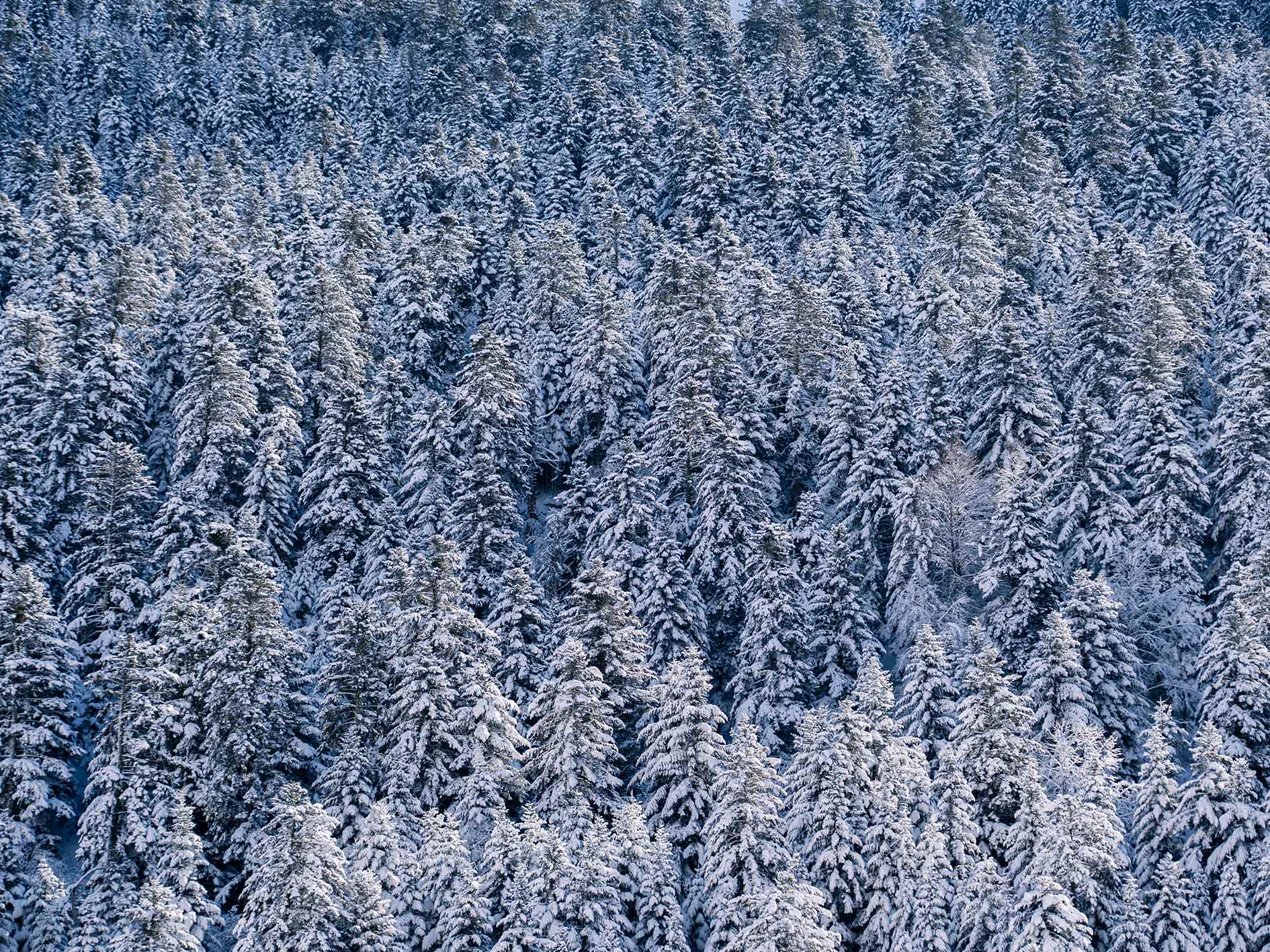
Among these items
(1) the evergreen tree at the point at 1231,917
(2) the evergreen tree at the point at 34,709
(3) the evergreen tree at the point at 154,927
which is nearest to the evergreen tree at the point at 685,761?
(3) the evergreen tree at the point at 154,927

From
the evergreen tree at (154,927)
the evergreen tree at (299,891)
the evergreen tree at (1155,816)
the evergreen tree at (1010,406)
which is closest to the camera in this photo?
the evergreen tree at (154,927)

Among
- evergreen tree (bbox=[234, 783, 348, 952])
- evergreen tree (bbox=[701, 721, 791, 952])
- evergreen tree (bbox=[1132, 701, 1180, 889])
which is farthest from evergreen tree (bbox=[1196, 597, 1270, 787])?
evergreen tree (bbox=[234, 783, 348, 952])

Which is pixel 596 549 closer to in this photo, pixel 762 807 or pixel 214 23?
pixel 762 807

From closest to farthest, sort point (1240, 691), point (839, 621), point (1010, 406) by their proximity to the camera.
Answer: point (1240, 691) → point (839, 621) → point (1010, 406)

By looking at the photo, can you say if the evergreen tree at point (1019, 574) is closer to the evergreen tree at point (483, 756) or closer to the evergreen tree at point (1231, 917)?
the evergreen tree at point (1231, 917)

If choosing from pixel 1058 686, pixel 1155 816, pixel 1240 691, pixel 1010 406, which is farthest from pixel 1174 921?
pixel 1010 406

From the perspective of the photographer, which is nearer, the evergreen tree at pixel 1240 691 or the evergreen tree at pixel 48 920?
the evergreen tree at pixel 48 920

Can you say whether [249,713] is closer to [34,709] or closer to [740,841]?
[34,709]

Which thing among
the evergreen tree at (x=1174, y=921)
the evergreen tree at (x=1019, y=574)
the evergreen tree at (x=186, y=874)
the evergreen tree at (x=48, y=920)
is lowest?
the evergreen tree at (x=48, y=920)
